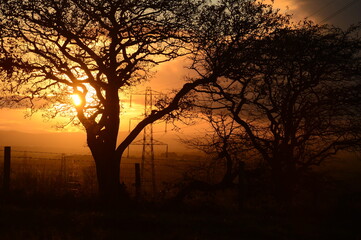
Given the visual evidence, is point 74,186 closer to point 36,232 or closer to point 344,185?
point 36,232

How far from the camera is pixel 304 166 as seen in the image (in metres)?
17.2

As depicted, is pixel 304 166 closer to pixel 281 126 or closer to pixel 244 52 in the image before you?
pixel 281 126

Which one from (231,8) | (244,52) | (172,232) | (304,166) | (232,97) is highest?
(231,8)

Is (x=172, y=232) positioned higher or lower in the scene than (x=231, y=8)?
lower

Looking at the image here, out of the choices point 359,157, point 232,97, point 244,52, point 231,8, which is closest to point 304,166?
point 359,157

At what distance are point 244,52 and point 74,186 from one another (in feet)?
33.0

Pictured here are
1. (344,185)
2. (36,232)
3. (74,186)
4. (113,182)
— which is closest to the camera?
(36,232)

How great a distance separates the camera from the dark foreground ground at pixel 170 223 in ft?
33.6

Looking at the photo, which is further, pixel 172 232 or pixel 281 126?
pixel 281 126

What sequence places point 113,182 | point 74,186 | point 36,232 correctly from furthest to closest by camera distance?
point 74,186, point 113,182, point 36,232

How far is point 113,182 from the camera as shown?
17.8 m

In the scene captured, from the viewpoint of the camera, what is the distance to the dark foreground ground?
33.6 feet

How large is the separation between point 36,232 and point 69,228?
893 millimetres

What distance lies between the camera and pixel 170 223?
38.5ft
